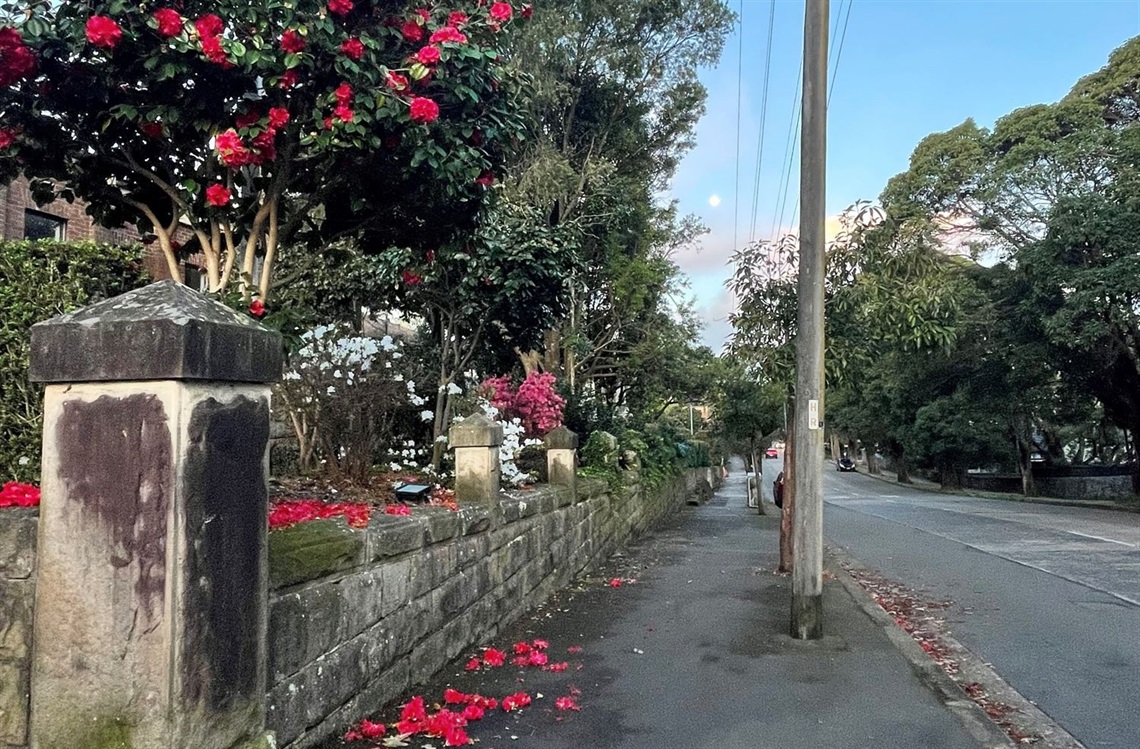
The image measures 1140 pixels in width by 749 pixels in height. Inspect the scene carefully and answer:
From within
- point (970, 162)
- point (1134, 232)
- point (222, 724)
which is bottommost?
point (222, 724)

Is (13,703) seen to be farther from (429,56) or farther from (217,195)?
(429,56)

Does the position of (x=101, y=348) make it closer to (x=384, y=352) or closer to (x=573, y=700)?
(x=573, y=700)

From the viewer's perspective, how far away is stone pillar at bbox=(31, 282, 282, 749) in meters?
2.88

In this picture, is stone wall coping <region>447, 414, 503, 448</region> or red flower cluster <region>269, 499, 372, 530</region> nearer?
red flower cluster <region>269, 499, 372, 530</region>

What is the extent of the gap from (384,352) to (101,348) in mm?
6231

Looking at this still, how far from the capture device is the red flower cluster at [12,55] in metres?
4.68

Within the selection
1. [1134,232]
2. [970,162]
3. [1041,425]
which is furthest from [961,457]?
[1134,232]

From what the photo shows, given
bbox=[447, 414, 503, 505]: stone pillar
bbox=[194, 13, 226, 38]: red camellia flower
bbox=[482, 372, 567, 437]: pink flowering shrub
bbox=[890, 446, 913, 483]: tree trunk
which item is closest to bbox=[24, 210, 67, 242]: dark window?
bbox=[482, 372, 567, 437]: pink flowering shrub

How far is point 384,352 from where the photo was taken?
9.15m

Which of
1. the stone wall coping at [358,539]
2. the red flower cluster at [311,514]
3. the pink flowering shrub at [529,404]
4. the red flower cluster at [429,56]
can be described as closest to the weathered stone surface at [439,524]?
the stone wall coping at [358,539]

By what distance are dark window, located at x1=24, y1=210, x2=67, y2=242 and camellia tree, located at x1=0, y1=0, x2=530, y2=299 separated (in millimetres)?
8472

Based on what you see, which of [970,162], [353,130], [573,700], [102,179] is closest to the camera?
[353,130]

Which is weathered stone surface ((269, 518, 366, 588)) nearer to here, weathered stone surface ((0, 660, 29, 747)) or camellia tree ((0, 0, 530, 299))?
weathered stone surface ((0, 660, 29, 747))

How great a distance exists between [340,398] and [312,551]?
414 centimetres
